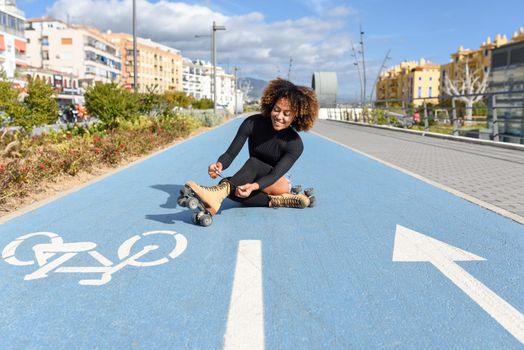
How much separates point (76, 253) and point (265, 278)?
161 cm

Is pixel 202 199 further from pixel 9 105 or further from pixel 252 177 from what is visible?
pixel 9 105

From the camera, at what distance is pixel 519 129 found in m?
14.8

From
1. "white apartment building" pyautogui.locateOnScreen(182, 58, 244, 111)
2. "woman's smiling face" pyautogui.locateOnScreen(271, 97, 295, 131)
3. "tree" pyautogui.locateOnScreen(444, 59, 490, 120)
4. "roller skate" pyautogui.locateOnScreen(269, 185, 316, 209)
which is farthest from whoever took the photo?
"white apartment building" pyautogui.locateOnScreen(182, 58, 244, 111)

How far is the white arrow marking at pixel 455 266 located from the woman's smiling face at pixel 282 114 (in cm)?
158

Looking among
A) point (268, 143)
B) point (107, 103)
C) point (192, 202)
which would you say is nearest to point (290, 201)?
point (268, 143)

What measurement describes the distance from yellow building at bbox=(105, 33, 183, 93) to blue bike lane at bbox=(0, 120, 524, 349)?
340 feet

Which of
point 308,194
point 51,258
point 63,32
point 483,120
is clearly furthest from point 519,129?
point 63,32

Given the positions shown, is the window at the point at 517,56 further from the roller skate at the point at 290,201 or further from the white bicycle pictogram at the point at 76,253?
the white bicycle pictogram at the point at 76,253

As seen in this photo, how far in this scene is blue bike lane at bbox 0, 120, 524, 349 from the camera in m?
2.59

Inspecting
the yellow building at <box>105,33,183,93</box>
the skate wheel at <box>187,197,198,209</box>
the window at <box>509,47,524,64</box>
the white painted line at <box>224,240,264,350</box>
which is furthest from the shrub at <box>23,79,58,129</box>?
the yellow building at <box>105,33,183,93</box>

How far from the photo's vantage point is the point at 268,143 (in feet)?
18.0

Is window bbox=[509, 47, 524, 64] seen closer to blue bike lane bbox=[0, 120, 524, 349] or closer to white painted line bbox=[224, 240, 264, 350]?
blue bike lane bbox=[0, 120, 524, 349]

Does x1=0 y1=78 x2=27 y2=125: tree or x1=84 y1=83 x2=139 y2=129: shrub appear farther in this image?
x1=84 y1=83 x2=139 y2=129: shrub

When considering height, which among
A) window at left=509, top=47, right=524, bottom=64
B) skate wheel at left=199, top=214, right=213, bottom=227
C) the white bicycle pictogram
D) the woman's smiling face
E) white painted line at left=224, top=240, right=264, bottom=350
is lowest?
white painted line at left=224, top=240, right=264, bottom=350
